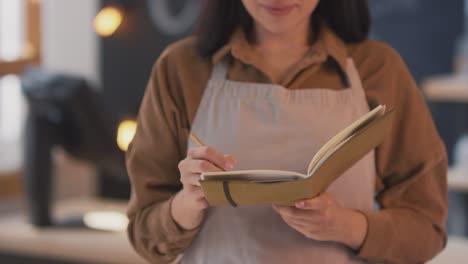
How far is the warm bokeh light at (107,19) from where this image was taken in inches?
113

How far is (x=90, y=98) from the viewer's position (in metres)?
2.51

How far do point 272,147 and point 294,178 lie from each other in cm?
18

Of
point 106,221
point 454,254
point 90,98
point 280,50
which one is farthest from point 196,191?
point 106,221

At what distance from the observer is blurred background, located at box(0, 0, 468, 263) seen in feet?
8.25

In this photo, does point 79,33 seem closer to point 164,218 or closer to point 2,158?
point 2,158

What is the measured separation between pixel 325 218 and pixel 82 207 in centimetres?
193

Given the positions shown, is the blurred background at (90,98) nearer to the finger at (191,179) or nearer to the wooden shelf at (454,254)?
the wooden shelf at (454,254)

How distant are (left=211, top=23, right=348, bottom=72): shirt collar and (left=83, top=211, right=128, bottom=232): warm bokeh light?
139cm

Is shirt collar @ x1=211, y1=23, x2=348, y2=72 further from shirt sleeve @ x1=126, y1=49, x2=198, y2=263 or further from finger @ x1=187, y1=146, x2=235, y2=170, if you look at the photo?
finger @ x1=187, y1=146, x2=235, y2=170

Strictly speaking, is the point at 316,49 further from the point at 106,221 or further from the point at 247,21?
the point at 106,221

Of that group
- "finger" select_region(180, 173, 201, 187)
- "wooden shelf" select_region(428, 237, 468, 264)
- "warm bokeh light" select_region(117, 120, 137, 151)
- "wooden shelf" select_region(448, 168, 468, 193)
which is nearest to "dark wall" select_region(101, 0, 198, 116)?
"warm bokeh light" select_region(117, 120, 137, 151)

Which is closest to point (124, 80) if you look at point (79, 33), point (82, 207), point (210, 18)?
point (79, 33)

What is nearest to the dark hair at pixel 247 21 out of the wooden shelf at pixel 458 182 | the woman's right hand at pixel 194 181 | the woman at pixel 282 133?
the woman at pixel 282 133

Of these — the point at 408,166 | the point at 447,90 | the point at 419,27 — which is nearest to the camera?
the point at 408,166
